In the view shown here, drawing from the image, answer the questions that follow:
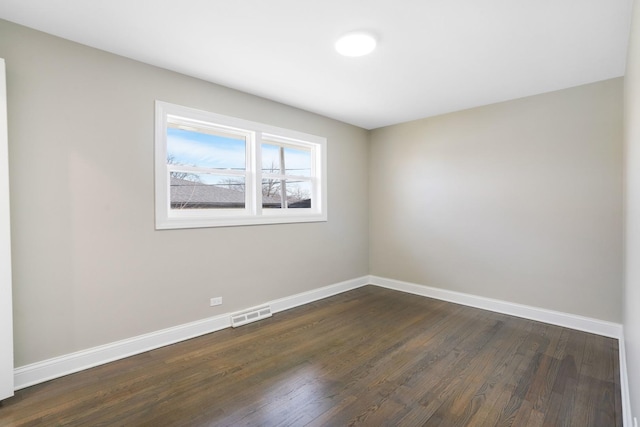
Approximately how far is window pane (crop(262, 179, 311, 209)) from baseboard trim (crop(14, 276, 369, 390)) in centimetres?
129

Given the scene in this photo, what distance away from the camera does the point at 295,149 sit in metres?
4.18

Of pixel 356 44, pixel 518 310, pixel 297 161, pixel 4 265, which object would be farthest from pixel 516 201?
pixel 4 265

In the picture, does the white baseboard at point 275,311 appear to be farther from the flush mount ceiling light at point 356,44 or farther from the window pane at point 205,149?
the flush mount ceiling light at point 356,44

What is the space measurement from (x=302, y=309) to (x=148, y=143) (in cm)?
258

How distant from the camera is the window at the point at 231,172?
2.93 metres

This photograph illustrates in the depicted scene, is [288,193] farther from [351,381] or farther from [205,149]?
[351,381]

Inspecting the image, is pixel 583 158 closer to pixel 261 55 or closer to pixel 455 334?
pixel 455 334

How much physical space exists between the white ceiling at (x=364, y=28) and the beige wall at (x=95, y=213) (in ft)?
0.65

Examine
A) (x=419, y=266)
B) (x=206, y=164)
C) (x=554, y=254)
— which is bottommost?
(x=419, y=266)

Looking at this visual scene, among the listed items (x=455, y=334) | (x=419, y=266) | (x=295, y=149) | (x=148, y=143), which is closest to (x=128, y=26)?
(x=148, y=143)

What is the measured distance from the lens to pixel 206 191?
3230 millimetres

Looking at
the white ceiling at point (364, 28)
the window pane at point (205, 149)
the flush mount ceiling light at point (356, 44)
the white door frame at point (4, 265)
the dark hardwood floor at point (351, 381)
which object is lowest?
the dark hardwood floor at point (351, 381)

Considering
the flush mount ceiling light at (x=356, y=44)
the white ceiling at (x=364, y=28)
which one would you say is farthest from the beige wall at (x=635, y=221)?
the flush mount ceiling light at (x=356, y=44)

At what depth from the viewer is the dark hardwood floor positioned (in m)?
1.88
